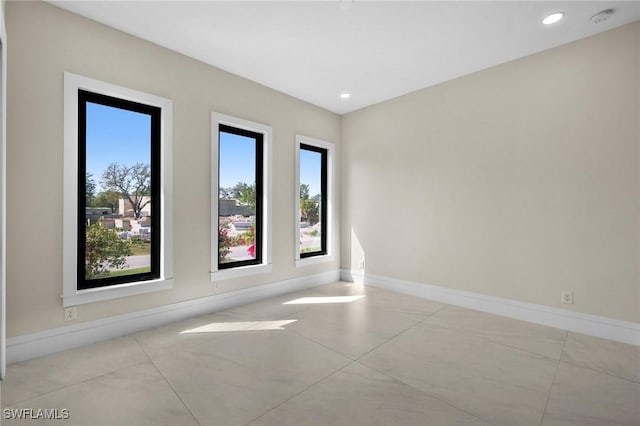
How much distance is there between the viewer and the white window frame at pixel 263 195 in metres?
3.58

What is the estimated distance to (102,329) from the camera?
2775mm

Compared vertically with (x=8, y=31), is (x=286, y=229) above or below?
below

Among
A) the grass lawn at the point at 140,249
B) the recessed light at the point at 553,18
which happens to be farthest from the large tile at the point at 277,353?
the recessed light at the point at 553,18

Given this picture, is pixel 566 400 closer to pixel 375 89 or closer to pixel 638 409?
pixel 638 409

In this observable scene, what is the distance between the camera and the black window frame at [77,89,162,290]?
2756 mm

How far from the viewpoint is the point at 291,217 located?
177 inches

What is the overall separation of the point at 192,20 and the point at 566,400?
417 centimetres

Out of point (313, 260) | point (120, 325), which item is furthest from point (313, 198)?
point (120, 325)

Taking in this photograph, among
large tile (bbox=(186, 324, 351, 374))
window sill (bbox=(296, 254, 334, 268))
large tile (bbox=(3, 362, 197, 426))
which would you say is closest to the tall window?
window sill (bbox=(296, 254, 334, 268))

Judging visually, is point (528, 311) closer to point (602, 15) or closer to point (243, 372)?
point (602, 15)

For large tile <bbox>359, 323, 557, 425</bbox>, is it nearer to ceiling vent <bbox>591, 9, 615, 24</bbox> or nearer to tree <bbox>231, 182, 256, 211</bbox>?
tree <bbox>231, 182, 256, 211</bbox>

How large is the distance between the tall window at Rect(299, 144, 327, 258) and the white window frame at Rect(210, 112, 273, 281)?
674mm

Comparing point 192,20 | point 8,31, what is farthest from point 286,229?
point 8,31

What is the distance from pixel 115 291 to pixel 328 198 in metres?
3.31
